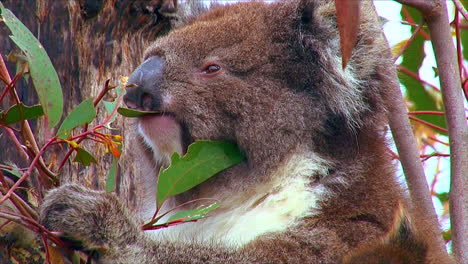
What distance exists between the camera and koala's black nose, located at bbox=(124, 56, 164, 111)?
286 centimetres

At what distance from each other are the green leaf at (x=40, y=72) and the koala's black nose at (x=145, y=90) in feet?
2.17

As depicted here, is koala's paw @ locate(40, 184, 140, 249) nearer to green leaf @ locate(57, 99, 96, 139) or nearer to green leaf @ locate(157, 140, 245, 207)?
green leaf @ locate(157, 140, 245, 207)

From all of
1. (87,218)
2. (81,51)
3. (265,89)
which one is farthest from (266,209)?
(81,51)

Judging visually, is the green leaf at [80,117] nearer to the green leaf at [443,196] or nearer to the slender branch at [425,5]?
the slender branch at [425,5]

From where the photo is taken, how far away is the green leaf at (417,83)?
12.0ft

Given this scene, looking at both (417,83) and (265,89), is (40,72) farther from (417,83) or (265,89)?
(417,83)

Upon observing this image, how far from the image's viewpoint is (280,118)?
292 cm

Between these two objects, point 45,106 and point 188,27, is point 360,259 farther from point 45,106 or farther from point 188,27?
point 188,27

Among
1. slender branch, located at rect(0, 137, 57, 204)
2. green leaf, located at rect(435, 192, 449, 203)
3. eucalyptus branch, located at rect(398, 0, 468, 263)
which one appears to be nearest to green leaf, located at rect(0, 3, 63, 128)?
slender branch, located at rect(0, 137, 57, 204)

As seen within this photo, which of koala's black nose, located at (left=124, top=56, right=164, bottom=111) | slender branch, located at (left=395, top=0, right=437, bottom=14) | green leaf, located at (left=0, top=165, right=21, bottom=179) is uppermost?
slender branch, located at (left=395, top=0, right=437, bottom=14)

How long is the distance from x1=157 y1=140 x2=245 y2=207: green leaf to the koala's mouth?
214 millimetres

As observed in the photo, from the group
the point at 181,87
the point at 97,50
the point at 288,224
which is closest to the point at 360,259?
the point at 288,224

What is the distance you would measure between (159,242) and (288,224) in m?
0.52

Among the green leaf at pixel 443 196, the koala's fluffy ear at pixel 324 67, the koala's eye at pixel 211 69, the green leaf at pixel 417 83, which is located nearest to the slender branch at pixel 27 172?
the koala's eye at pixel 211 69
